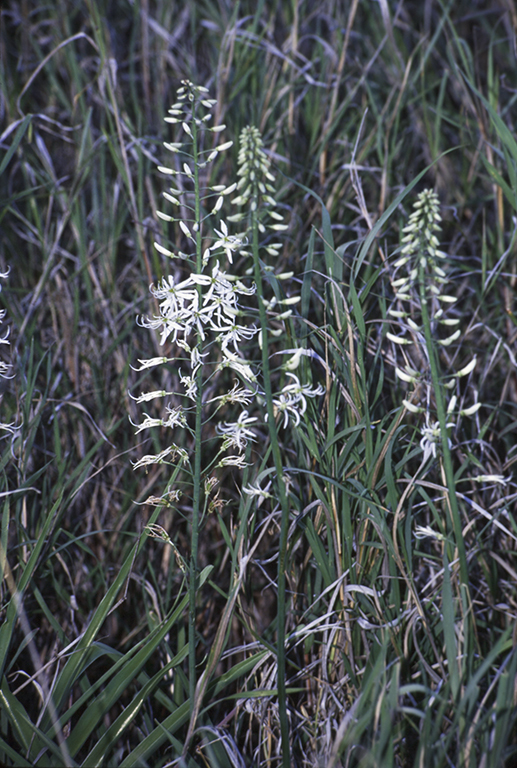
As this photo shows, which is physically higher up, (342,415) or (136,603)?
(342,415)

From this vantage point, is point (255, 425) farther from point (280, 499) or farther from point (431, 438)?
point (431, 438)

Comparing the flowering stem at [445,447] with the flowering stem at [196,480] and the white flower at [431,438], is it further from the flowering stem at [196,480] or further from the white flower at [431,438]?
the flowering stem at [196,480]

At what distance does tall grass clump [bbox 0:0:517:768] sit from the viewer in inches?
77.7

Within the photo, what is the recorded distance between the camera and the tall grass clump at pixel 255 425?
77.7 inches

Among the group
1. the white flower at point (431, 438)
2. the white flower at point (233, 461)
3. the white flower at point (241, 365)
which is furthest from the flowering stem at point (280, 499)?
the white flower at point (431, 438)

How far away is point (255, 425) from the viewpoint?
252 centimetres

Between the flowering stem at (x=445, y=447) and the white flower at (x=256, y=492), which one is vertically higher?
the flowering stem at (x=445, y=447)

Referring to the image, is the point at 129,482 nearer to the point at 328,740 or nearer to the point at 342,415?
the point at 342,415

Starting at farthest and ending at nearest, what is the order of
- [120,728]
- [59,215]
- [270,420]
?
1. [59,215]
2. [120,728]
3. [270,420]

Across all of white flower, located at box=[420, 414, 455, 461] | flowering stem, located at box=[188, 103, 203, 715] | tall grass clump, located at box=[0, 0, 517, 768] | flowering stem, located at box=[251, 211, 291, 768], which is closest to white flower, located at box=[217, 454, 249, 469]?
tall grass clump, located at box=[0, 0, 517, 768]

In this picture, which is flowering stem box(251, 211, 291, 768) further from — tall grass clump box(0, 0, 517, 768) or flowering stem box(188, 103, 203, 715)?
flowering stem box(188, 103, 203, 715)

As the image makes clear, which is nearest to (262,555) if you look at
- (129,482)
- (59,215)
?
(129,482)

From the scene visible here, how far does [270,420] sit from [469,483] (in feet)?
4.95

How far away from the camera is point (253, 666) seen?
226 cm
